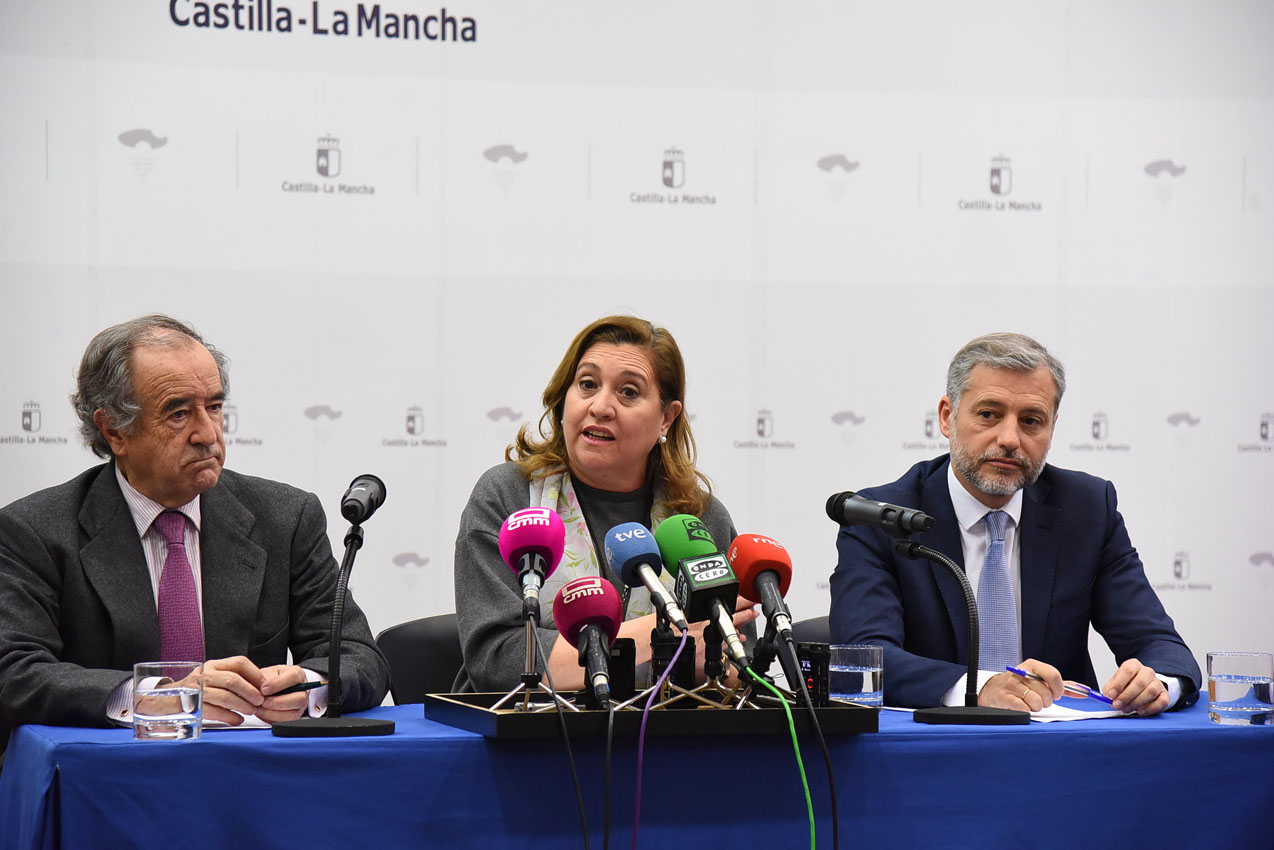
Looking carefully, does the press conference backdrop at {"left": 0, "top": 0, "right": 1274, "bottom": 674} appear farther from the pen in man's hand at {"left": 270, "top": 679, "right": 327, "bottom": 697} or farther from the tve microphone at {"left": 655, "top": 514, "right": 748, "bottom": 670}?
the tve microphone at {"left": 655, "top": 514, "right": 748, "bottom": 670}

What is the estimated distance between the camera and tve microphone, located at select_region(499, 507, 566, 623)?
1885 millimetres

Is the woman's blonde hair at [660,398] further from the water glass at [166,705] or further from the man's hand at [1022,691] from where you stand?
the water glass at [166,705]

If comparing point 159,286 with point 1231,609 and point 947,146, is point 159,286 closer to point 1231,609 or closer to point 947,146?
point 947,146

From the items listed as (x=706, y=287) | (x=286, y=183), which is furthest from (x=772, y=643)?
(x=286, y=183)

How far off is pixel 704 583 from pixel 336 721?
0.62 meters

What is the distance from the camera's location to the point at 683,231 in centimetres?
434

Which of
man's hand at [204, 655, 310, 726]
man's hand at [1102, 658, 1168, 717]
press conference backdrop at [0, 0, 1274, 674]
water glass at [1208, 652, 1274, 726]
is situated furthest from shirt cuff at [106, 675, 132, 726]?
press conference backdrop at [0, 0, 1274, 674]

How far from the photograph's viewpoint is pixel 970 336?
4.48 m

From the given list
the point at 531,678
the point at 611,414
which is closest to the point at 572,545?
the point at 611,414

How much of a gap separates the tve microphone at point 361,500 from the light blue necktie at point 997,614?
4.95 feet

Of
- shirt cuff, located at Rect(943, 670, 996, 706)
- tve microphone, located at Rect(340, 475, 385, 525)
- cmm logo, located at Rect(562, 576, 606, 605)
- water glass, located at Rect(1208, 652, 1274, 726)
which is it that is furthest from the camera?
shirt cuff, located at Rect(943, 670, 996, 706)

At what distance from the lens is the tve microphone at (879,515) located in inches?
84.0

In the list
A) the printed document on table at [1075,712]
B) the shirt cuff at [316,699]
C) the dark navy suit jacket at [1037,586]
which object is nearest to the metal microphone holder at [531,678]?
the shirt cuff at [316,699]

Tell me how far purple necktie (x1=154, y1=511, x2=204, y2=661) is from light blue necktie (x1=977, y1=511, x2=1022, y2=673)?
174 centimetres
